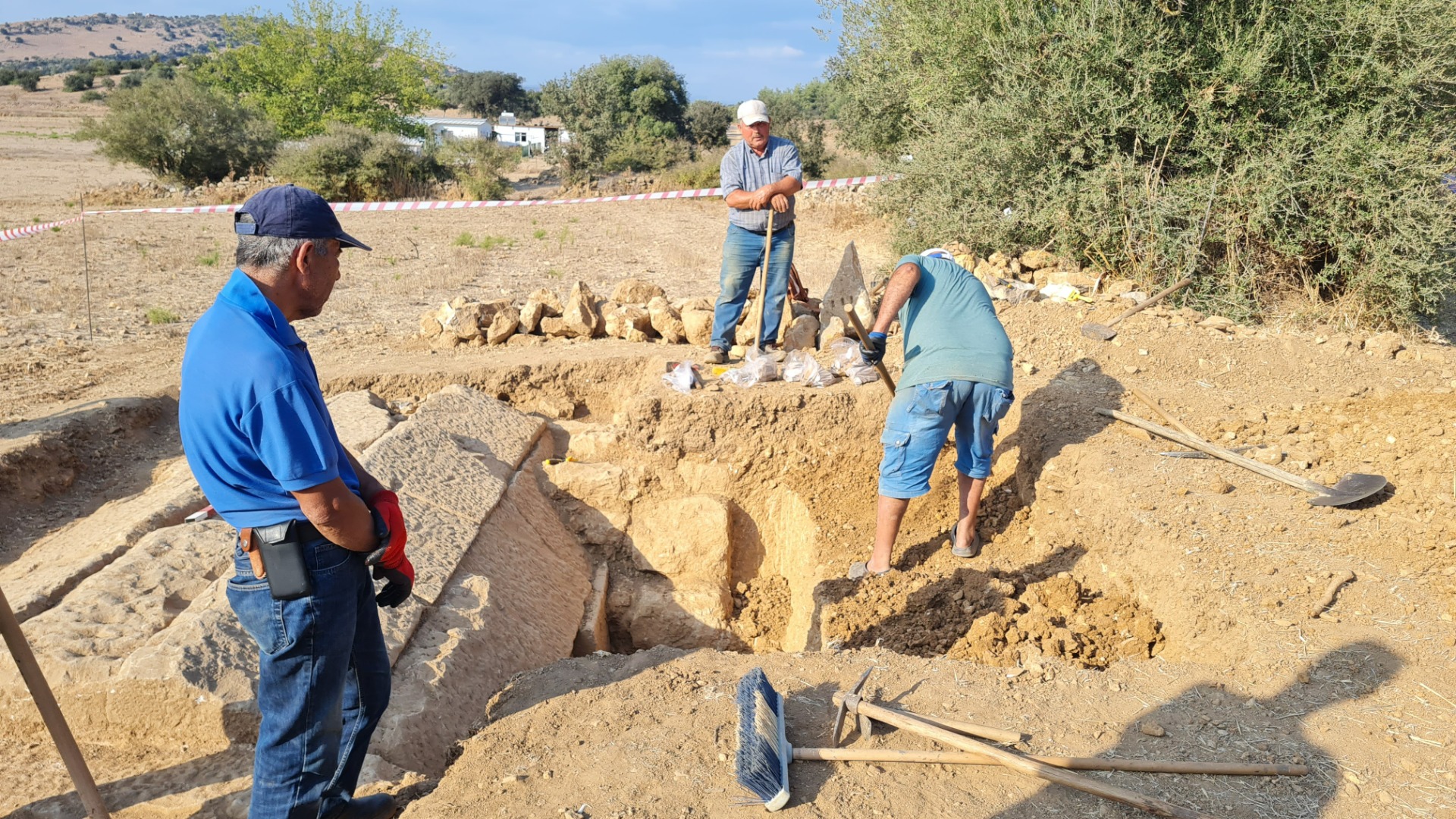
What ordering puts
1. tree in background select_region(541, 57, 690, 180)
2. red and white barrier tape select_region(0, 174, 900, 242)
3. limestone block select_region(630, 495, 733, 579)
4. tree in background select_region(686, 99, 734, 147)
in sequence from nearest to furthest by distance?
limestone block select_region(630, 495, 733, 579)
red and white barrier tape select_region(0, 174, 900, 242)
tree in background select_region(541, 57, 690, 180)
tree in background select_region(686, 99, 734, 147)

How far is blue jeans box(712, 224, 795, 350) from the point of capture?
6.05 m

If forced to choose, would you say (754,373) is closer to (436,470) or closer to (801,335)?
(801,335)

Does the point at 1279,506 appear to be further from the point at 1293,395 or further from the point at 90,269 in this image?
the point at 90,269

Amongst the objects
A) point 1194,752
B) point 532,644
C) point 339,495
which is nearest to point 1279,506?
point 1194,752

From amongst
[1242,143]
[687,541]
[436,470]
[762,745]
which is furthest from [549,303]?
[1242,143]

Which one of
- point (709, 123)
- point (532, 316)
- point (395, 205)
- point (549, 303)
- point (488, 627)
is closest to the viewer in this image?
point (488, 627)

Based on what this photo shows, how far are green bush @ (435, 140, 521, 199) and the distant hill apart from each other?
8533 centimetres

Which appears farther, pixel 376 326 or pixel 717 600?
pixel 376 326

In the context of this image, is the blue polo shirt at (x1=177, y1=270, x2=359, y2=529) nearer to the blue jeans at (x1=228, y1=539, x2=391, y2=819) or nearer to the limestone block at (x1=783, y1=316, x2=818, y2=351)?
the blue jeans at (x1=228, y1=539, x2=391, y2=819)

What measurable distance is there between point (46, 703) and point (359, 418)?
297 cm

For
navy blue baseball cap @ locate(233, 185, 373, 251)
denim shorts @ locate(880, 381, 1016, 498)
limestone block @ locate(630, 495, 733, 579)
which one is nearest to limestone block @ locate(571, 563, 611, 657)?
limestone block @ locate(630, 495, 733, 579)

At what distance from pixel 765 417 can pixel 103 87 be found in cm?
6128

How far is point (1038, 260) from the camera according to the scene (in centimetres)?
812

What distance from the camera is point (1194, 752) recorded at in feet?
8.91
